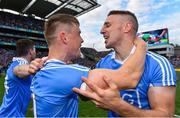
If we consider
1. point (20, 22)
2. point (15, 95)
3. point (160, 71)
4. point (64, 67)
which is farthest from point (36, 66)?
point (20, 22)

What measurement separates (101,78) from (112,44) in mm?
1501

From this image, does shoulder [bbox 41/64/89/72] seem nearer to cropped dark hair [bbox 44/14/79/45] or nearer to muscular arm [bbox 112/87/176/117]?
cropped dark hair [bbox 44/14/79/45]

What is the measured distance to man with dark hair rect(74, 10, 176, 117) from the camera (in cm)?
217

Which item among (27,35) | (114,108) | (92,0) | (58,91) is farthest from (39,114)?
(27,35)

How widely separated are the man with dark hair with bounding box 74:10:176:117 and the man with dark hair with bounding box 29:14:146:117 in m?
0.26

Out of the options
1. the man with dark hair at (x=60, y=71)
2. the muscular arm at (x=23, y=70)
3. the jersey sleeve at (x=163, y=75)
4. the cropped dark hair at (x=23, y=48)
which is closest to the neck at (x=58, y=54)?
the man with dark hair at (x=60, y=71)

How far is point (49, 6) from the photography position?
A: 5362 cm

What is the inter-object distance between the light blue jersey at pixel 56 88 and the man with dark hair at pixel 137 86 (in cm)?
23

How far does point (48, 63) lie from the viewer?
9.11 feet

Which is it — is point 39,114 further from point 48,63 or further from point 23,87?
point 23,87

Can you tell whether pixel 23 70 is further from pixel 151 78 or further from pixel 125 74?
pixel 125 74

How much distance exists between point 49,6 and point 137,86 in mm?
52004

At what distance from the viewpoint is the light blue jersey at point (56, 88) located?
2.55m

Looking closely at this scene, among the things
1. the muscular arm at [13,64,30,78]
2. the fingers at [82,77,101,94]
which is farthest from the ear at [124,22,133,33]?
the fingers at [82,77,101,94]
